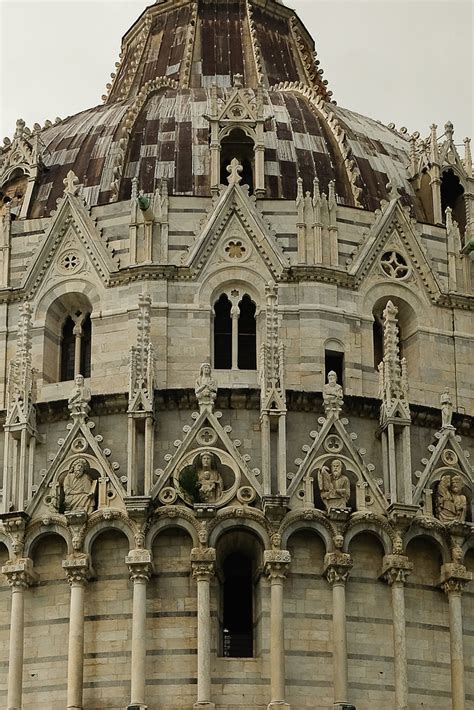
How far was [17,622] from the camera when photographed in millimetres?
31703

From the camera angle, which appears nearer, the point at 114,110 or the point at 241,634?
the point at 241,634

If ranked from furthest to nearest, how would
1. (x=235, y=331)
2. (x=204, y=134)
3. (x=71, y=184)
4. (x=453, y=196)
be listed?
(x=453, y=196) < (x=204, y=134) < (x=71, y=184) < (x=235, y=331)

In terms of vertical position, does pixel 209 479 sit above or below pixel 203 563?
above

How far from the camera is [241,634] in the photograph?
32.3m

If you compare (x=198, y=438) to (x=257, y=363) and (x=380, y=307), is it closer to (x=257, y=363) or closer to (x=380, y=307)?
(x=257, y=363)

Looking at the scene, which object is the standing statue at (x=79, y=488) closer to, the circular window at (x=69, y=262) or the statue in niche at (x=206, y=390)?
the statue in niche at (x=206, y=390)

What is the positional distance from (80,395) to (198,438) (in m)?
2.39

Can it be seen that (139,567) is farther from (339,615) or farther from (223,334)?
(223,334)

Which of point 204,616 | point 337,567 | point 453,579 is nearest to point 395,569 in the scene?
point 337,567

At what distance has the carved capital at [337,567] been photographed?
31672 millimetres

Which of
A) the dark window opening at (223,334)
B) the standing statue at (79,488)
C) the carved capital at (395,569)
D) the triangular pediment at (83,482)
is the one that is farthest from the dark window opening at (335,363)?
the standing statue at (79,488)

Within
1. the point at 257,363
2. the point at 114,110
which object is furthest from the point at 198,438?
the point at 114,110

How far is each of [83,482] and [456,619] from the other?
23.9 ft

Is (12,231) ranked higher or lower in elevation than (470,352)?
higher
